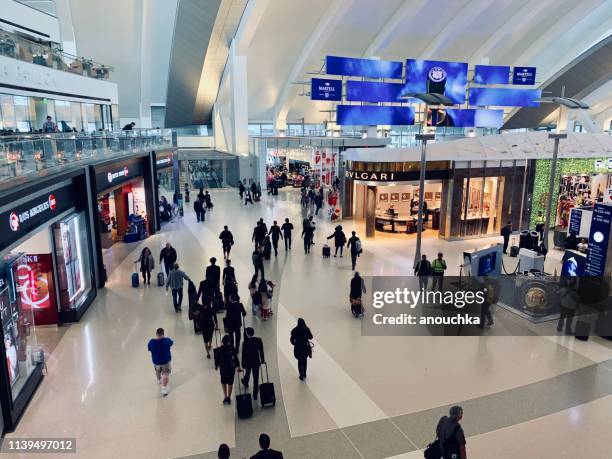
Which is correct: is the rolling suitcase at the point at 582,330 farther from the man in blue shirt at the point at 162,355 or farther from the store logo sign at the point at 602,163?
the store logo sign at the point at 602,163

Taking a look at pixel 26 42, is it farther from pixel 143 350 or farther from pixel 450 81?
pixel 450 81

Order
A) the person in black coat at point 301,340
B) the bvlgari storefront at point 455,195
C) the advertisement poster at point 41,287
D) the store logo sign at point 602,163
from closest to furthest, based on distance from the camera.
Answer: the person in black coat at point 301,340 → the advertisement poster at point 41,287 → the bvlgari storefront at point 455,195 → the store logo sign at point 602,163

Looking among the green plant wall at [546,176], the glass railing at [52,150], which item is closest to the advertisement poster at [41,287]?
the glass railing at [52,150]

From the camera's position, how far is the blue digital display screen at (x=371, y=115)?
24.4 meters

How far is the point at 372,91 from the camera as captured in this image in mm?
24656

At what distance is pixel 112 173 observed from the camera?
12977 millimetres

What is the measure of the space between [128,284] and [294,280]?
170 inches

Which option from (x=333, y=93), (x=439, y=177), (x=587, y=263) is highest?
(x=333, y=93)

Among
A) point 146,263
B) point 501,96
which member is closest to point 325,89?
point 501,96

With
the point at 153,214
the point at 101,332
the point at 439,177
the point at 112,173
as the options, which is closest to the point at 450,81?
the point at 439,177

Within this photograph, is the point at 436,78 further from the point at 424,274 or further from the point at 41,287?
the point at 41,287

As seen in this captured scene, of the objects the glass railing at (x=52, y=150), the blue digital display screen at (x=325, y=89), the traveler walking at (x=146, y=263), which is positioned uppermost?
the blue digital display screen at (x=325, y=89)

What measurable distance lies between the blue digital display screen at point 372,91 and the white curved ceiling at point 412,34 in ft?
17.3

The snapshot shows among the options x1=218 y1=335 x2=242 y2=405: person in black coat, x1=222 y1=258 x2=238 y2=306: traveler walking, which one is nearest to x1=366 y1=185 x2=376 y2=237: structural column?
x1=222 y1=258 x2=238 y2=306: traveler walking
